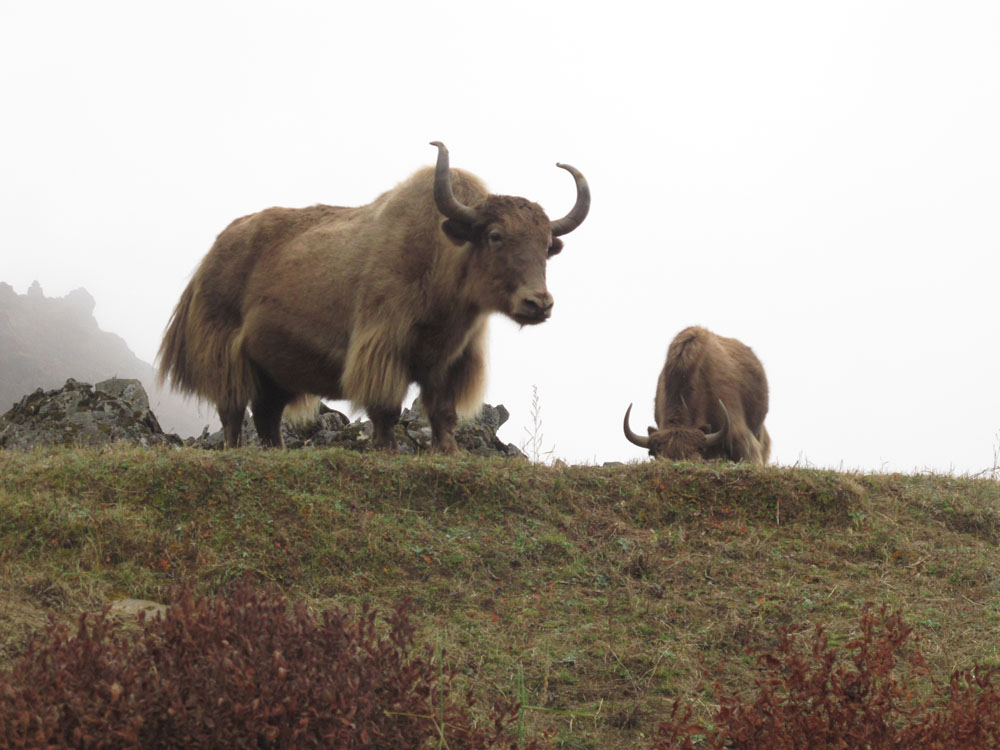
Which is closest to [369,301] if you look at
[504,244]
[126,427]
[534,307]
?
[504,244]

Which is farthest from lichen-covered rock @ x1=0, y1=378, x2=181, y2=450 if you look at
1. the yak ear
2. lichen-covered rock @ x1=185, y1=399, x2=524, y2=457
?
the yak ear

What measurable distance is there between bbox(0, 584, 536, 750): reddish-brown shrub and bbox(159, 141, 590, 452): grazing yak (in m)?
4.48

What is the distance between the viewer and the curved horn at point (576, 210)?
8234mm

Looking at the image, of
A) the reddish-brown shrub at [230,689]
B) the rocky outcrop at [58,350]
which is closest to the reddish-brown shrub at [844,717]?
the reddish-brown shrub at [230,689]

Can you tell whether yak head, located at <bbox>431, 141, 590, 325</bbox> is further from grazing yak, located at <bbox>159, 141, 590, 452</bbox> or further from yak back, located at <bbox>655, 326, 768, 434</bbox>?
yak back, located at <bbox>655, 326, 768, 434</bbox>

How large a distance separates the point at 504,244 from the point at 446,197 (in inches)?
23.4

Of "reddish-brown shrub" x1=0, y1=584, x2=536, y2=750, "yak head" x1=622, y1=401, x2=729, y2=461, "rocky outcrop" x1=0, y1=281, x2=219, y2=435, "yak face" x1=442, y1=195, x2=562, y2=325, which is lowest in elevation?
"reddish-brown shrub" x1=0, y1=584, x2=536, y2=750

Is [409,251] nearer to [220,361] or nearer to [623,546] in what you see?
[220,361]

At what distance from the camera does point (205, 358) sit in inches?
366

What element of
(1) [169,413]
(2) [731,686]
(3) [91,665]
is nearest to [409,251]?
(2) [731,686]

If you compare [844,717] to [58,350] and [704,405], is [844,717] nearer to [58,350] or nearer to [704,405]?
[704,405]

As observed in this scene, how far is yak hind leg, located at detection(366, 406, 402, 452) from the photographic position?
311 inches

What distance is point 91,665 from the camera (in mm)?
2998

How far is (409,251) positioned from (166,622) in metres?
5.13
